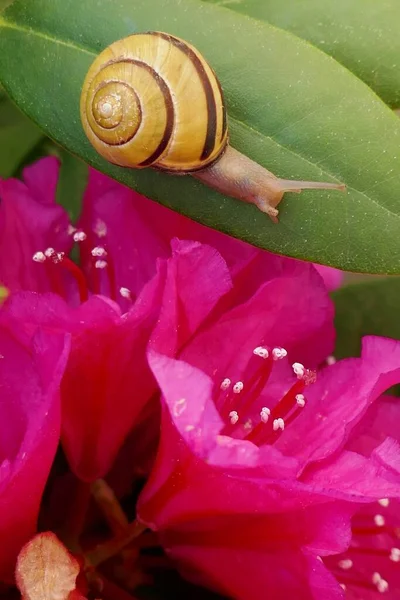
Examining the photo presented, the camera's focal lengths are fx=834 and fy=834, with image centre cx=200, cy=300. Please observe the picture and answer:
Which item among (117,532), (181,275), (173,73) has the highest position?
(173,73)

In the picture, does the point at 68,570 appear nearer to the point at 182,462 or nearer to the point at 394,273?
the point at 182,462

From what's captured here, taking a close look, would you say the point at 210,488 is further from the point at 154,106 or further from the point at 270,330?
the point at 154,106

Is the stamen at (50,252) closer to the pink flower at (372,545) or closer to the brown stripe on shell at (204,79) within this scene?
the brown stripe on shell at (204,79)

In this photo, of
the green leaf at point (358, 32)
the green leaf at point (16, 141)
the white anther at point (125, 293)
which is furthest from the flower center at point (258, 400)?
the green leaf at point (16, 141)

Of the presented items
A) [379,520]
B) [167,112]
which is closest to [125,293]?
[167,112]

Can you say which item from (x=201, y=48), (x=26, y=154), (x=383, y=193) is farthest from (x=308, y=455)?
(x=26, y=154)

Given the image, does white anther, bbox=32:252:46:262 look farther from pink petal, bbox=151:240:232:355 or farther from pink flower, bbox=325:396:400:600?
pink flower, bbox=325:396:400:600

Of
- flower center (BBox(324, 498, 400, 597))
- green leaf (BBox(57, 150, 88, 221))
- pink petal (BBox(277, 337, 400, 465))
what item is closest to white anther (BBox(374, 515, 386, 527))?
flower center (BBox(324, 498, 400, 597))
